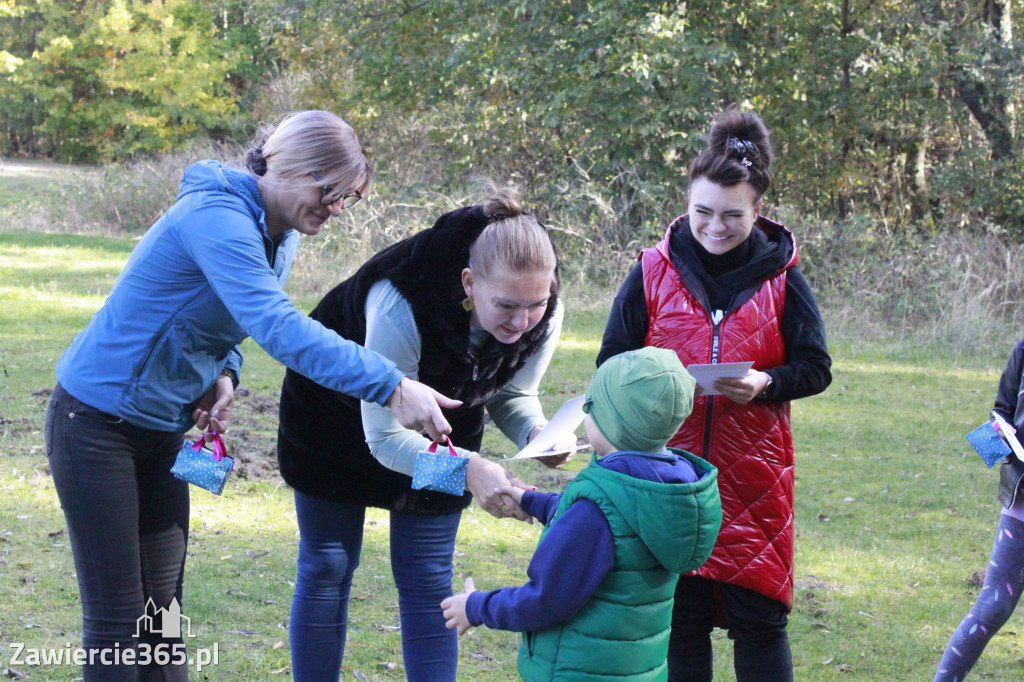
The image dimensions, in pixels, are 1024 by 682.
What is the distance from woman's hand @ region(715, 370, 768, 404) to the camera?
2.89 metres

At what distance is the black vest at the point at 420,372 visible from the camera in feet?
9.02

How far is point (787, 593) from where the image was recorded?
304cm

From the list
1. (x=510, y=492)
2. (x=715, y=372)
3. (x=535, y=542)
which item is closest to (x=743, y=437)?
(x=715, y=372)

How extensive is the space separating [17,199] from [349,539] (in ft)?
73.8

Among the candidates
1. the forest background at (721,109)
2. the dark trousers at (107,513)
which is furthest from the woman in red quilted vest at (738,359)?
the forest background at (721,109)

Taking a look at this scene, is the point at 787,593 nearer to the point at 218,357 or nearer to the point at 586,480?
the point at 586,480

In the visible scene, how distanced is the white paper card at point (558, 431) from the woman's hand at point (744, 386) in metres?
0.45

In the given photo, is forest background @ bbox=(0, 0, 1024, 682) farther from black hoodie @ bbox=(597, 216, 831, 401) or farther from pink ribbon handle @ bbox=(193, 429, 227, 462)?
black hoodie @ bbox=(597, 216, 831, 401)

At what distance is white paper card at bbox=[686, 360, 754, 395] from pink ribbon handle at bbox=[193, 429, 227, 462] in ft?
4.52

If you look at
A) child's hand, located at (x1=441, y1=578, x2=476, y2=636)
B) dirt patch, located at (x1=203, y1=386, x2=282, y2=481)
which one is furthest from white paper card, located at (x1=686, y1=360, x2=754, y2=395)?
dirt patch, located at (x1=203, y1=386, x2=282, y2=481)

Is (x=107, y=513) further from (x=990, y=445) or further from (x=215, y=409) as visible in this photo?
(x=990, y=445)

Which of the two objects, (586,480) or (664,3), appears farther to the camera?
(664,3)

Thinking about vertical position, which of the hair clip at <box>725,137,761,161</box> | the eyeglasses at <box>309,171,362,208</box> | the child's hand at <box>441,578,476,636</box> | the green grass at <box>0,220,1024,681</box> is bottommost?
the green grass at <box>0,220,1024,681</box>

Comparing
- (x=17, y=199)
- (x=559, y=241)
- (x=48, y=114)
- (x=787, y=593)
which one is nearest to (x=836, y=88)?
(x=559, y=241)
